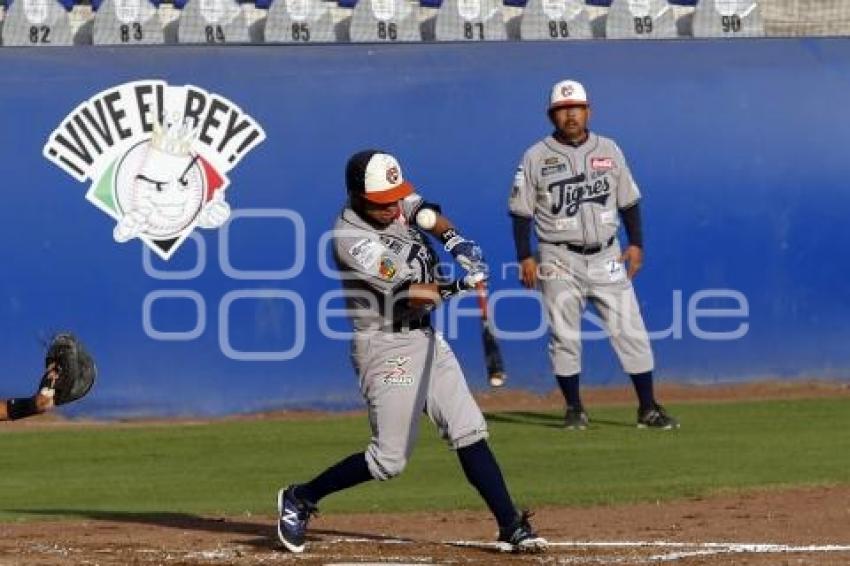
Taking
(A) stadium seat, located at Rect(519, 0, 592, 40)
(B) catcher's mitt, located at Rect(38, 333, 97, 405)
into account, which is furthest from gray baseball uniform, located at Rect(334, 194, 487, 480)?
(A) stadium seat, located at Rect(519, 0, 592, 40)

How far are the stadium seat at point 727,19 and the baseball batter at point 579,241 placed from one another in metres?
4.03

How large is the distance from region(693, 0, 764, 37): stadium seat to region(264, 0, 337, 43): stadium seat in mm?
3059

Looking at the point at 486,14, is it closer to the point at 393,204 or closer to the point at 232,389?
the point at 232,389

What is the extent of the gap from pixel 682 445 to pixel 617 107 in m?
3.56

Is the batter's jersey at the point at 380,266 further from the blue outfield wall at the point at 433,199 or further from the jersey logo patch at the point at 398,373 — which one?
the blue outfield wall at the point at 433,199

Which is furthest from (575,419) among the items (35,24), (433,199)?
(35,24)

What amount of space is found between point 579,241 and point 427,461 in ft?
6.04

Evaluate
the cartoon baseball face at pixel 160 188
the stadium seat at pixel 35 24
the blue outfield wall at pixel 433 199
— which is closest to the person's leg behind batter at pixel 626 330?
the blue outfield wall at pixel 433 199

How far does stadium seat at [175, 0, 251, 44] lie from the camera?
15.8 metres

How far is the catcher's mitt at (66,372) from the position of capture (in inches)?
329

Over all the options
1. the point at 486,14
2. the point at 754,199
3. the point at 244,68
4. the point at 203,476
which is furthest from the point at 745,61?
the point at 203,476

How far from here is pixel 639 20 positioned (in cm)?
1636

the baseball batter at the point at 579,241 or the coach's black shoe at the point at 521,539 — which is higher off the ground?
the baseball batter at the point at 579,241

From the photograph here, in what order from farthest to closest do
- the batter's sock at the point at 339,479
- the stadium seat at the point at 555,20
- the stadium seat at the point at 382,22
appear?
the stadium seat at the point at 555,20 → the stadium seat at the point at 382,22 → the batter's sock at the point at 339,479
